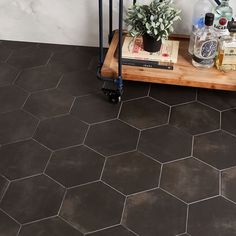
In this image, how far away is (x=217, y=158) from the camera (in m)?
1.35

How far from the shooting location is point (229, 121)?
1479mm

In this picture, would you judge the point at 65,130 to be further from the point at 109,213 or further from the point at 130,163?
the point at 109,213

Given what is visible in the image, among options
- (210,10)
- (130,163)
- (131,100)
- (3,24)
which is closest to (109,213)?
(130,163)

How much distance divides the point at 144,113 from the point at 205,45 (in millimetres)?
338

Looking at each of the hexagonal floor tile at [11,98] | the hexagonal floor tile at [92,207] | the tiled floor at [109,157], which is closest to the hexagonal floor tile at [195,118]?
the tiled floor at [109,157]

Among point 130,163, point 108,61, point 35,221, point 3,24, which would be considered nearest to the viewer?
point 35,221

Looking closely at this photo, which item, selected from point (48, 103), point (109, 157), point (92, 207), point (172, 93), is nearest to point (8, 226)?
point (92, 207)

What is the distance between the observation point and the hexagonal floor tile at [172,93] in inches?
62.0

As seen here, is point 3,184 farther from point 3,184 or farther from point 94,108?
point 94,108

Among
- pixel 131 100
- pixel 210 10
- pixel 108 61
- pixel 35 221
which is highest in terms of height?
pixel 210 10

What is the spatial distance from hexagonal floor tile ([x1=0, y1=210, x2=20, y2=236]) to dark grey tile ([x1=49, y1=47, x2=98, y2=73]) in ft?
2.47

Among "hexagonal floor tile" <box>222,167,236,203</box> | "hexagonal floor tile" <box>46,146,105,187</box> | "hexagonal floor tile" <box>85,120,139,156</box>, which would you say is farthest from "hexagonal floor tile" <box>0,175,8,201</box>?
"hexagonal floor tile" <box>222,167,236,203</box>

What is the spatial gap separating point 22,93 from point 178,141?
67 cm

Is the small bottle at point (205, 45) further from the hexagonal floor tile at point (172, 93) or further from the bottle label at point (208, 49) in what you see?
the hexagonal floor tile at point (172, 93)
